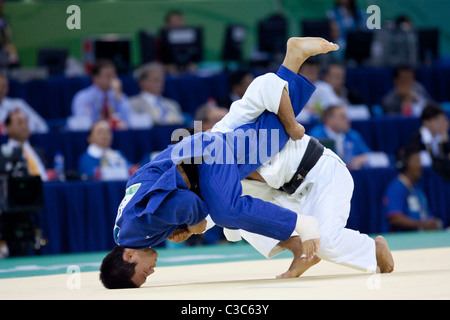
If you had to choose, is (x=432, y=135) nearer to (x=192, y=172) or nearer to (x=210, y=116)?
(x=210, y=116)

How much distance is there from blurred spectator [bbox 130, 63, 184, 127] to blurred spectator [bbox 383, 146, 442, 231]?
7.11 ft

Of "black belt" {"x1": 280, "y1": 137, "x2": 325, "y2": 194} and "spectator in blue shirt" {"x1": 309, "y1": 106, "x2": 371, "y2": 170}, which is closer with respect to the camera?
"black belt" {"x1": 280, "y1": 137, "x2": 325, "y2": 194}

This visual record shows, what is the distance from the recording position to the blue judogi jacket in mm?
3051

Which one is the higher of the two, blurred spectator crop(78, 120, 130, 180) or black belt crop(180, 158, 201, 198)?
black belt crop(180, 158, 201, 198)

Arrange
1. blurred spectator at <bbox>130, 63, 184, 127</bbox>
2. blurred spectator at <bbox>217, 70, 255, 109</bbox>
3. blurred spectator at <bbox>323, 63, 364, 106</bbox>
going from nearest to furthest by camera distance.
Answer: blurred spectator at <bbox>217, 70, 255, 109</bbox> < blurred spectator at <bbox>130, 63, 184, 127</bbox> < blurred spectator at <bbox>323, 63, 364, 106</bbox>

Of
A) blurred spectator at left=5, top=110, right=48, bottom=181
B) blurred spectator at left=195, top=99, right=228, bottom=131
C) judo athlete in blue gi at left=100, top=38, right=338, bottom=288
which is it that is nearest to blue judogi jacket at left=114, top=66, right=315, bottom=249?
judo athlete in blue gi at left=100, top=38, right=338, bottom=288

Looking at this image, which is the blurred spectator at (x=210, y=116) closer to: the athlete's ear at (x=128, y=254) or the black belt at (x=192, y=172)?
the black belt at (x=192, y=172)

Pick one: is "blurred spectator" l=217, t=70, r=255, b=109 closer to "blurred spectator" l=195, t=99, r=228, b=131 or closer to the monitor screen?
the monitor screen

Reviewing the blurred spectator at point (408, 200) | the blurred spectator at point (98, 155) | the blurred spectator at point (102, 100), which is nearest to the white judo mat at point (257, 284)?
the blurred spectator at point (408, 200)

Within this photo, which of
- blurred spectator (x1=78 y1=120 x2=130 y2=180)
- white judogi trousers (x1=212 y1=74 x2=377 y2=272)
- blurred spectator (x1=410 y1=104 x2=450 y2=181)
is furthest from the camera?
blurred spectator (x1=410 y1=104 x2=450 y2=181)

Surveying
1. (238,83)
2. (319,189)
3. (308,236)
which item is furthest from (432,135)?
(308,236)

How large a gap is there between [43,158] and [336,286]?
13.1 ft
